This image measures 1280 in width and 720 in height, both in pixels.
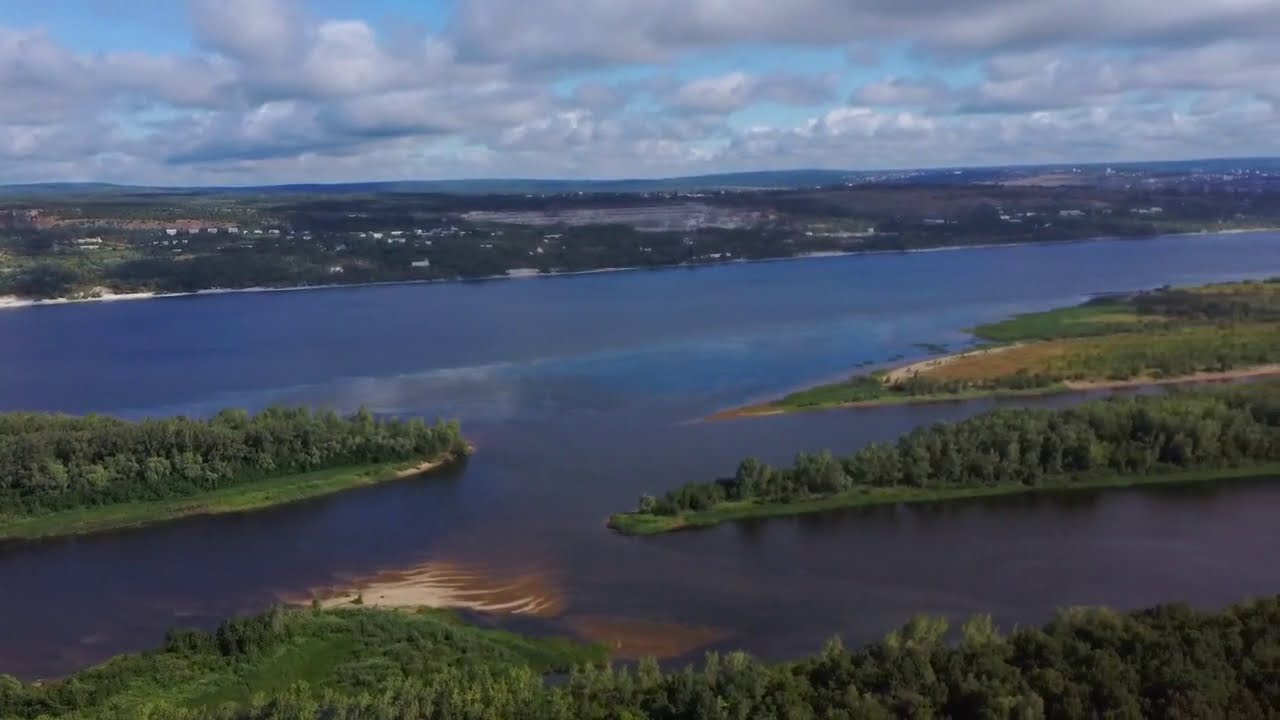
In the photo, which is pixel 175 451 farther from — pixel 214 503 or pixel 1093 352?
pixel 1093 352

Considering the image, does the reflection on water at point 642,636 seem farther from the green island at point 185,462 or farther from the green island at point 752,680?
the green island at point 185,462

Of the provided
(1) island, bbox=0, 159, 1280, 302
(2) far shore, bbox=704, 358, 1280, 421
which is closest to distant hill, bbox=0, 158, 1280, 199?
(1) island, bbox=0, 159, 1280, 302

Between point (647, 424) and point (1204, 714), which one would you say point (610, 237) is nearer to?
point (647, 424)

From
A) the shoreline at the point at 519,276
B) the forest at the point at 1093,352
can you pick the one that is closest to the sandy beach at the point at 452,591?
the forest at the point at 1093,352

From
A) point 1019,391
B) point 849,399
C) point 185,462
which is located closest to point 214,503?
point 185,462

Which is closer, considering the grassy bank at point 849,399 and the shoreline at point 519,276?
the grassy bank at point 849,399

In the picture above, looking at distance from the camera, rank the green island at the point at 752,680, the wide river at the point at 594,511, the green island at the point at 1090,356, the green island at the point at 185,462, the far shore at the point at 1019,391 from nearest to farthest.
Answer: the green island at the point at 752,680
the wide river at the point at 594,511
the green island at the point at 185,462
the far shore at the point at 1019,391
the green island at the point at 1090,356
